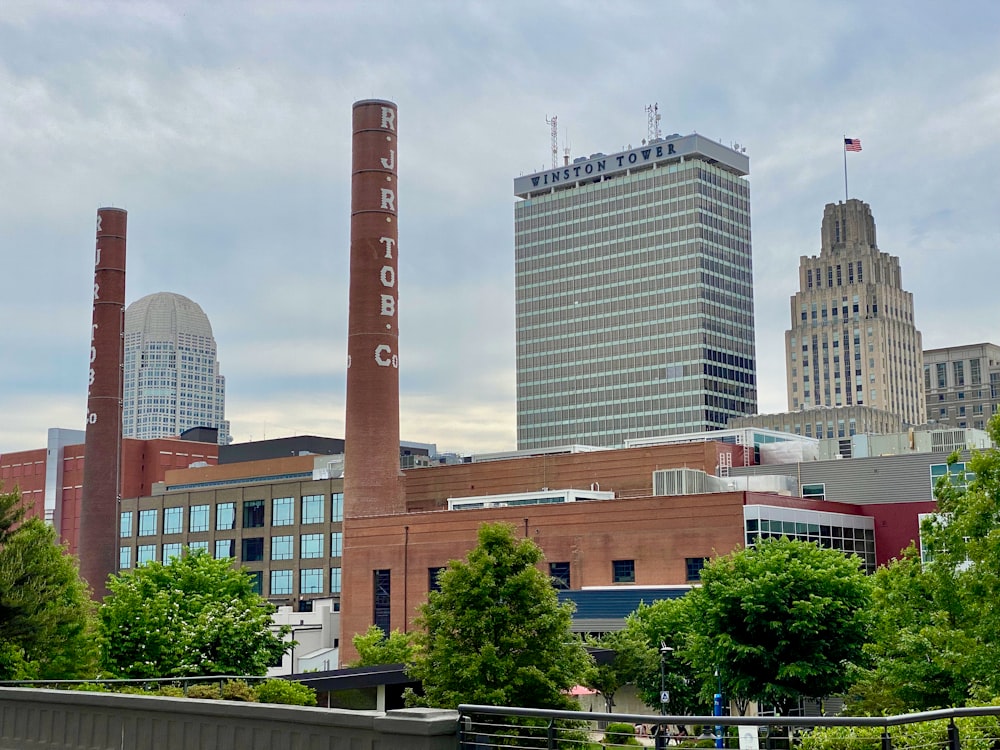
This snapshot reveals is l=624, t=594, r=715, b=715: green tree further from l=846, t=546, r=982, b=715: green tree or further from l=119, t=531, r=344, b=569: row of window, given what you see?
l=119, t=531, r=344, b=569: row of window

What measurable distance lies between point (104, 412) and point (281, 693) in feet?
246

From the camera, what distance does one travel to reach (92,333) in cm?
11088

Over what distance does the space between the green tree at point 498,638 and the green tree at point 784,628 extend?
5659mm

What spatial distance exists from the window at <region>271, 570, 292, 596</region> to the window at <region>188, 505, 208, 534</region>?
46.2 feet

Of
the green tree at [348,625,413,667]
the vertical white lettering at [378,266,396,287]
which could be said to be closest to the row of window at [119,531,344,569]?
the vertical white lettering at [378,266,396,287]

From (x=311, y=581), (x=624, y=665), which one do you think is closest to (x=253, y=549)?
(x=311, y=581)

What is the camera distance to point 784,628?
4597 cm

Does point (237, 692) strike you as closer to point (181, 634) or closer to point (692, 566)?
point (181, 634)

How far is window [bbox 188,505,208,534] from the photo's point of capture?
13712 centimetres

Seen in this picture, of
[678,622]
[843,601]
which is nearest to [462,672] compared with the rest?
[843,601]

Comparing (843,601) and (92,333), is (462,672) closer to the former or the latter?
(843,601)

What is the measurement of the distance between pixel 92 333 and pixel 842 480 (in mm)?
68120

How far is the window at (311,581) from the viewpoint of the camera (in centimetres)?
12225

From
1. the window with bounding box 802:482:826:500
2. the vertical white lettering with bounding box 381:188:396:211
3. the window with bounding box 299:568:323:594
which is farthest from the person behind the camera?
the window with bounding box 299:568:323:594
